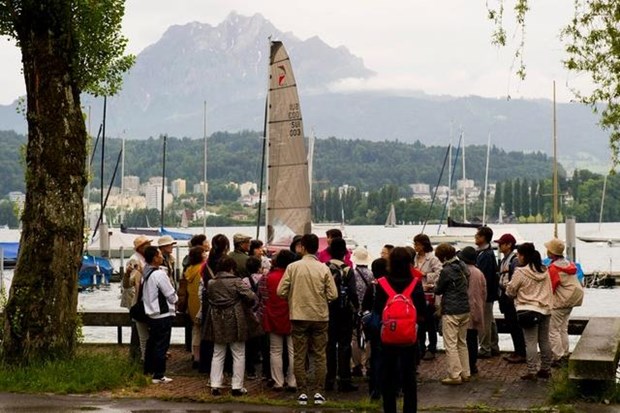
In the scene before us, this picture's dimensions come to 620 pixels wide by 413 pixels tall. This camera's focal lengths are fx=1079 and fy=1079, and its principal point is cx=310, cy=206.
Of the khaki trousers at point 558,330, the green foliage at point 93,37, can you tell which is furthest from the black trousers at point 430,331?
the green foliage at point 93,37

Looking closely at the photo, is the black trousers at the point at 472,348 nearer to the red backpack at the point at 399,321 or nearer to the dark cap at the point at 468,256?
the dark cap at the point at 468,256

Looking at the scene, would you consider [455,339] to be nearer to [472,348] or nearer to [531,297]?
[472,348]

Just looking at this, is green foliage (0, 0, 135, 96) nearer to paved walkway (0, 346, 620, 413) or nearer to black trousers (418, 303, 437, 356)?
paved walkway (0, 346, 620, 413)

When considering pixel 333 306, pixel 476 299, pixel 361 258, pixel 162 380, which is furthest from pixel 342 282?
pixel 162 380

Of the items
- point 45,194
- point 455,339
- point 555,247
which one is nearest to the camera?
point 455,339

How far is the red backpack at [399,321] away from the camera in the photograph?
424 inches

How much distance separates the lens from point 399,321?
10.8m

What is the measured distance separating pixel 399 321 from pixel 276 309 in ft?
8.96

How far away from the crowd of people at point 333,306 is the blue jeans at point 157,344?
0.01 m

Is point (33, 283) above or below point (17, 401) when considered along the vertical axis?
above

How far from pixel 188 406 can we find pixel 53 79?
15.0 ft

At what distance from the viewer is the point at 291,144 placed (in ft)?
103

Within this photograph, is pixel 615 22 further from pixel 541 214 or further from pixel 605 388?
pixel 541 214

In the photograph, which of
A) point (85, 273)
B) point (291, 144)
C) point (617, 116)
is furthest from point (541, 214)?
point (617, 116)
